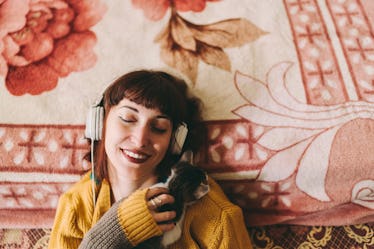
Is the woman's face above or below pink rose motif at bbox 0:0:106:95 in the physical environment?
below

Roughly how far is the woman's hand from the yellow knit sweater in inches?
0.7

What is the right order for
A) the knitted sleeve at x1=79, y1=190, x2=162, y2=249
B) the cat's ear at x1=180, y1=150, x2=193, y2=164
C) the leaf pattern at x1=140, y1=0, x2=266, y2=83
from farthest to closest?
the leaf pattern at x1=140, y1=0, x2=266, y2=83, the cat's ear at x1=180, y1=150, x2=193, y2=164, the knitted sleeve at x1=79, y1=190, x2=162, y2=249

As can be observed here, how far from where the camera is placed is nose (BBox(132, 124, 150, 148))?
741 mm

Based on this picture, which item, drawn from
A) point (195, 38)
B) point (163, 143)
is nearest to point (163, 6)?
point (195, 38)

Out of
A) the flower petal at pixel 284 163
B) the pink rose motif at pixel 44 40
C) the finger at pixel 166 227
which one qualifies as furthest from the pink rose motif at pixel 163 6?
the finger at pixel 166 227

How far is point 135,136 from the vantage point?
748 mm

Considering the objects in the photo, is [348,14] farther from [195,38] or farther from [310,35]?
[195,38]

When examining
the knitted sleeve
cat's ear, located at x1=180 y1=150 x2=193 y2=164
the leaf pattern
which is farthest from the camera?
the leaf pattern

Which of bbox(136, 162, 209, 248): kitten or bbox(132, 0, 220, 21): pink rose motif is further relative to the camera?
bbox(132, 0, 220, 21): pink rose motif

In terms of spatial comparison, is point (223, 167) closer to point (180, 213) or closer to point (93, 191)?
point (180, 213)

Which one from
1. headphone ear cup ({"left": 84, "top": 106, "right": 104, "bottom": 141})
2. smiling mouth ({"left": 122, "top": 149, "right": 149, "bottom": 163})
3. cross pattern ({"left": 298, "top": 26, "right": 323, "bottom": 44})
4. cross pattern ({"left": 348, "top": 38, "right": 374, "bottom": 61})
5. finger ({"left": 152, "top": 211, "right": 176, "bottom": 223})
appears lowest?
finger ({"left": 152, "top": 211, "right": 176, "bottom": 223})

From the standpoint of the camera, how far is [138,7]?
39.7 inches

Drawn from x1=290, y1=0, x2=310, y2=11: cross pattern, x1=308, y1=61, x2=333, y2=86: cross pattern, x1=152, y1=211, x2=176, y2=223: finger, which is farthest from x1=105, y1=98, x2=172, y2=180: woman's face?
x1=290, y1=0, x2=310, y2=11: cross pattern

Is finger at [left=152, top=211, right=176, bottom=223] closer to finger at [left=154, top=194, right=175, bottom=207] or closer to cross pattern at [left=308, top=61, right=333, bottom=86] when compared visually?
finger at [left=154, top=194, right=175, bottom=207]
